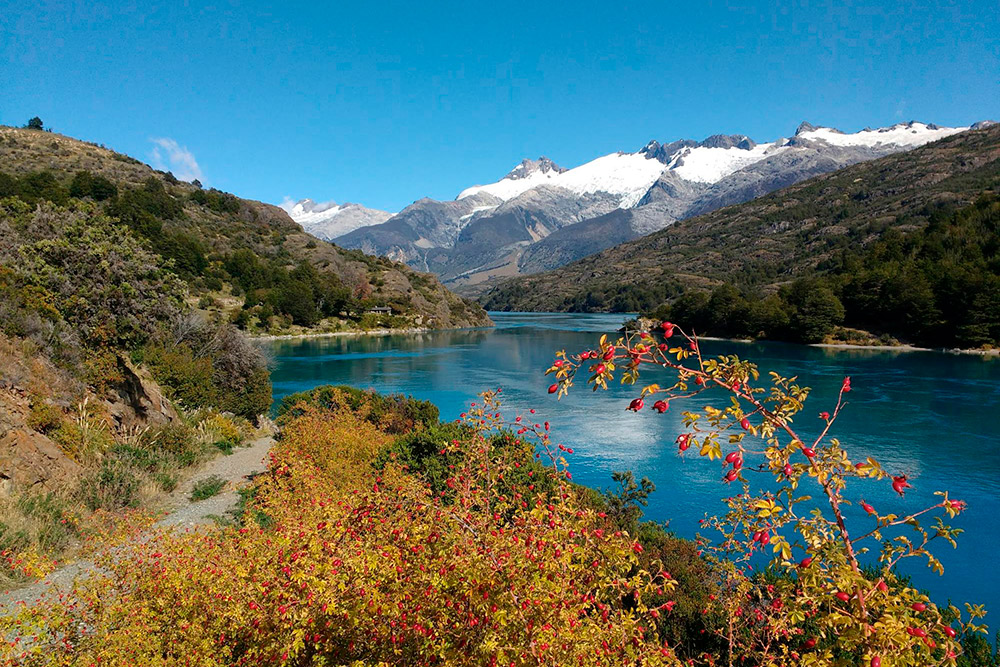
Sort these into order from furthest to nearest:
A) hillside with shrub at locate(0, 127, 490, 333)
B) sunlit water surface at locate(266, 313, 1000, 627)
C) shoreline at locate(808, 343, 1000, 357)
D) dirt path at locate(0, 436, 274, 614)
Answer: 1. hillside with shrub at locate(0, 127, 490, 333)
2. shoreline at locate(808, 343, 1000, 357)
3. sunlit water surface at locate(266, 313, 1000, 627)
4. dirt path at locate(0, 436, 274, 614)

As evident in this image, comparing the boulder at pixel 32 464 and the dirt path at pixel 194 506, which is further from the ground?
the boulder at pixel 32 464

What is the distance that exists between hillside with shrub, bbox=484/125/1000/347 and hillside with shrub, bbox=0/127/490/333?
51974mm

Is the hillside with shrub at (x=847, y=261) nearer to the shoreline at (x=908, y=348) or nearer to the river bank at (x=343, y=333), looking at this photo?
the shoreline at (x=908, y=348)

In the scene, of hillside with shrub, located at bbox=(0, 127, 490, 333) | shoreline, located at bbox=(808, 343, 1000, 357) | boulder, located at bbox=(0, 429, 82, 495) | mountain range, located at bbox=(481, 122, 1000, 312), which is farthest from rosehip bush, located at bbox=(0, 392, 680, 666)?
mountain range, located at bbox=(481, 122, 1000, 312)

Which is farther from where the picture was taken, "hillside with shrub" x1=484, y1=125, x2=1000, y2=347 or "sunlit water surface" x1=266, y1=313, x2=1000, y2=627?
"hillside with shrub" x1=484, y1=125, x2=1000, y2=347

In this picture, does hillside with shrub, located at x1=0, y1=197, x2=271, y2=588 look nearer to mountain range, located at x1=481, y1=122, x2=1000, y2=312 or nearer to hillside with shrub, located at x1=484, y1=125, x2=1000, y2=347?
hillside with shrub, located at x1=484, y1=125, x2=1000, y2=347

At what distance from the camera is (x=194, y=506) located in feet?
36.9

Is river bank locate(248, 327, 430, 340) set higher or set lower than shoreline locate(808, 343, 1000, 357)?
higher

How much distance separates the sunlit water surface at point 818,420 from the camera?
51.2ft

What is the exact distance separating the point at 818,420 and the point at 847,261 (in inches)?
2748

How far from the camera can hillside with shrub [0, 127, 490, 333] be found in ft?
219

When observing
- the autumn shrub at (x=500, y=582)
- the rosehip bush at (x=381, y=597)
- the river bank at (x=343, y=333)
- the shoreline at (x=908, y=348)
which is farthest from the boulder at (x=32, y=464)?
the shoreline at (x=908, y=348)

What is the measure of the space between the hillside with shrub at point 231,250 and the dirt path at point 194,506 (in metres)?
46.5

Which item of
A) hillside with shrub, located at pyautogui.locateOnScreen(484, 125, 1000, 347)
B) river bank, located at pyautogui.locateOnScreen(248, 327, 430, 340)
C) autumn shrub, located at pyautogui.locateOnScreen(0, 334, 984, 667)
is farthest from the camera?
river bank, located at pyautogui.locateOnScreen(248, 327, 430, 340)
